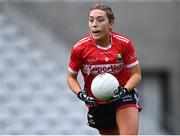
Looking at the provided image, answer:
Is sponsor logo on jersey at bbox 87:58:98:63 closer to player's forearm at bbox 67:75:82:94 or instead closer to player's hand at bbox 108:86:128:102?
player's forearm at bbox 67:75:82:94

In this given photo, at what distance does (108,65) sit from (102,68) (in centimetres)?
6

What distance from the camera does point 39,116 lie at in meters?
14.4

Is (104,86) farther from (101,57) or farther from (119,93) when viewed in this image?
(101,57)

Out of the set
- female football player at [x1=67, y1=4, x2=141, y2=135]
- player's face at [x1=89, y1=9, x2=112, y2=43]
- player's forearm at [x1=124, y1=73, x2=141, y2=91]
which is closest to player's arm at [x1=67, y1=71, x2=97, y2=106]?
female football player at [x1=67, y1=4, x2=141, y2=135]

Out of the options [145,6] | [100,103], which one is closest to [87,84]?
[100,103]

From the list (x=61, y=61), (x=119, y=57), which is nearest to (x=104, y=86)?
(x=119, y=57)

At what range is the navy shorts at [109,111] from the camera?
7.81 meters

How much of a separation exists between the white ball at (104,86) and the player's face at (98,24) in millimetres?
374

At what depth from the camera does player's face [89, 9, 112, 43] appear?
7602mm

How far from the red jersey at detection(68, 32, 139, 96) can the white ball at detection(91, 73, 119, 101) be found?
184mm

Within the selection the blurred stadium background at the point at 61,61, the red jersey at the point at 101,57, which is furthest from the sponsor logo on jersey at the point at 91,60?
the blurred stadium background at the point at 61,61

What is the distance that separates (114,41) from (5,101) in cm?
707

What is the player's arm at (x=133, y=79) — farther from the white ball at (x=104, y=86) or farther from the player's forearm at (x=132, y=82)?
the white ball at (x=104, y=86)

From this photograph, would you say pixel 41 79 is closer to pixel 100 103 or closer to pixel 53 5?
pixel 53 5
